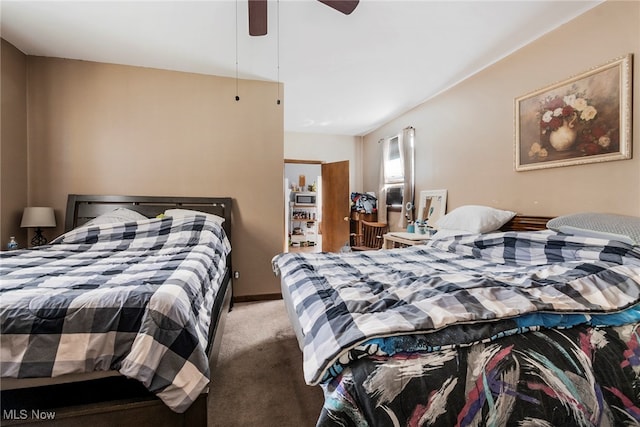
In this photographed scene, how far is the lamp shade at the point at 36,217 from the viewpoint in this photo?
2617 mm

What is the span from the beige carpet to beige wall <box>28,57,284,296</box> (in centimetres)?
103

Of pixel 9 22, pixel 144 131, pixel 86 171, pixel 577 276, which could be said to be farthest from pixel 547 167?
pixel 9 22

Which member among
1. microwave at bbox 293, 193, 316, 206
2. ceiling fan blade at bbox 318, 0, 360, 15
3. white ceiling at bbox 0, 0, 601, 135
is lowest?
microwave at bbox 293, 193, 316, 206

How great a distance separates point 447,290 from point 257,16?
6.28ft

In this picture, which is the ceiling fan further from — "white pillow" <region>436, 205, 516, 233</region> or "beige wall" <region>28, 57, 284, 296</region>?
"white pillow" <region>436, 205, 516, 233</region>

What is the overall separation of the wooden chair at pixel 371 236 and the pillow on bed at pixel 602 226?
2946mm

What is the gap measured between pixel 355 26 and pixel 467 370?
8.25ft

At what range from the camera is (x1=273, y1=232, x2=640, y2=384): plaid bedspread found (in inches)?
35.1

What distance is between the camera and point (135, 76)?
3.01m

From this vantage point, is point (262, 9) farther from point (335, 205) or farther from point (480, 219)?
point (335, 205)

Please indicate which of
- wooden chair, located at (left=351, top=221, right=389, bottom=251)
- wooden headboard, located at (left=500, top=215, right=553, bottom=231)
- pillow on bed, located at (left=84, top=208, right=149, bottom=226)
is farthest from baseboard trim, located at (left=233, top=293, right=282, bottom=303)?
wooden headboard, located at (left=500, top=215, right=553, bottom=231)

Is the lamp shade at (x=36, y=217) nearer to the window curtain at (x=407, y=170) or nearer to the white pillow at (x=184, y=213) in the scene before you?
the white pillow at (x=184, y=213)

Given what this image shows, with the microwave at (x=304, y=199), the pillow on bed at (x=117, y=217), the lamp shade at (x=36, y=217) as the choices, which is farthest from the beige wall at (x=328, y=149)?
the lamp shade at (x=36, y=217)

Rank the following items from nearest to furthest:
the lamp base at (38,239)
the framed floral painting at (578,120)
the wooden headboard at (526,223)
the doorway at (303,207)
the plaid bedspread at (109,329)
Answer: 1. the plaid bedspread at (109,329)
2. the framed floral painting at (578,120)
3. the wooden headboard at (526,223)
4. the lamp base at (38,239)
5. the doorway at (303,207)
